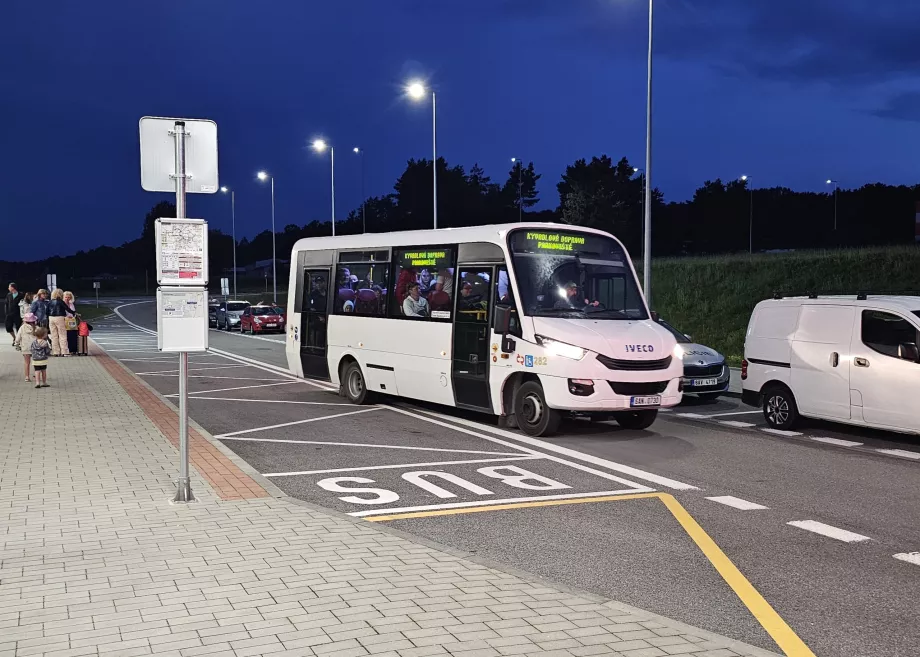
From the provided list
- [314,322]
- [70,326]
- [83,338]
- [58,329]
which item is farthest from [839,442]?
[83,338]

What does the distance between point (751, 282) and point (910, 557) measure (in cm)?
2893

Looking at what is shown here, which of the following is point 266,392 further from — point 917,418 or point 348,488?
point 917,418

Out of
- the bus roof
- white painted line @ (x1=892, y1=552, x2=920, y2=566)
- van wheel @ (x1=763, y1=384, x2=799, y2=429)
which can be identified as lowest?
white painted line @ (x1=892, y1=552, x2=920, y2=566)

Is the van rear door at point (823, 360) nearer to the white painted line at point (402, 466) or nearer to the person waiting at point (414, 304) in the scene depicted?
the white painted line at point (402, 466)

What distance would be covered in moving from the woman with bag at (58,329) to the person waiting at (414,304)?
14.0 m

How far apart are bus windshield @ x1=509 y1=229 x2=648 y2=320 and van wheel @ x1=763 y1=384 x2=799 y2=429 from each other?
2081 mm

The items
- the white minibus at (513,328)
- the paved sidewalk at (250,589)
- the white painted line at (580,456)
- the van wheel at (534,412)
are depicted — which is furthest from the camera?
the van wheel at (534,412)

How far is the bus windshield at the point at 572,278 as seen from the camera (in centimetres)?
1234

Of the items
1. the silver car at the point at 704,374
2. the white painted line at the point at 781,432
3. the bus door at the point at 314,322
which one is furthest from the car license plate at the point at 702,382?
the bus door at the point at 314,322

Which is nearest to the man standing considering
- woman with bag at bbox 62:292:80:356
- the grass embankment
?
woman with bag at bbox 62:292:80:356

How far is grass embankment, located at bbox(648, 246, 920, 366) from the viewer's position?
30.0m

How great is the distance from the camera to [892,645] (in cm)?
495

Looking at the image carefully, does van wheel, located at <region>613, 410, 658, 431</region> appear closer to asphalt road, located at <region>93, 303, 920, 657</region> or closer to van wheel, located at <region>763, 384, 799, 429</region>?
asphalt road, located at <region>93, 303, 920, 657</region>

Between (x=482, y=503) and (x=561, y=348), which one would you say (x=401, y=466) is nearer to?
(x=482, y=503)
